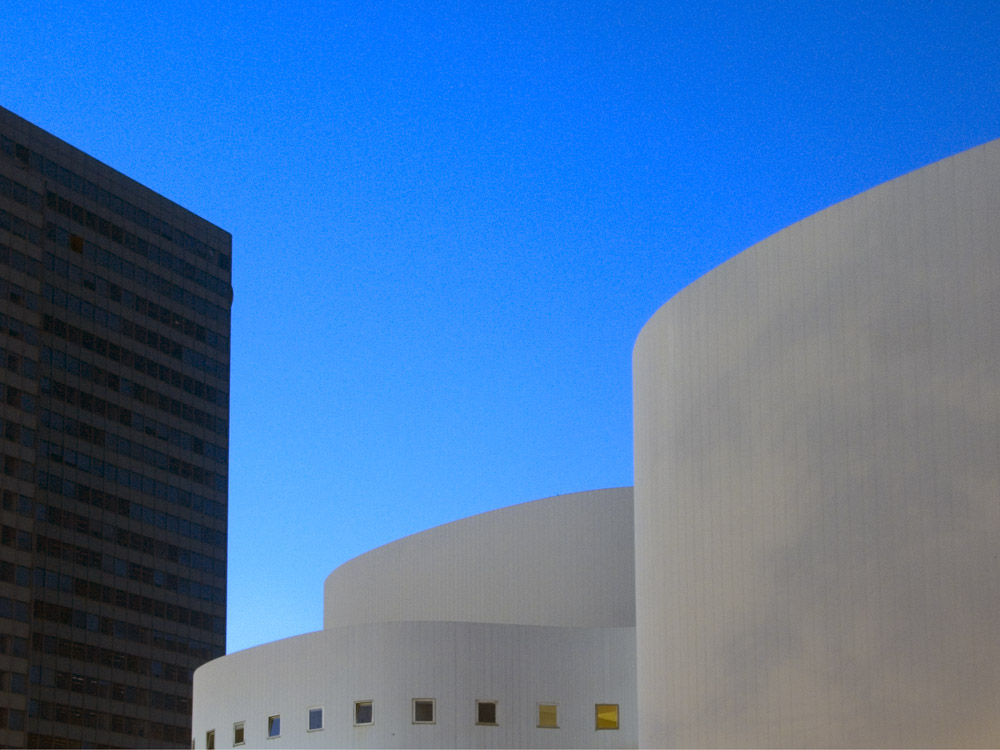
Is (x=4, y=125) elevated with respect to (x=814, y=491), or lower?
elevated

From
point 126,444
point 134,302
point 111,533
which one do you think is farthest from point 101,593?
point 134,302

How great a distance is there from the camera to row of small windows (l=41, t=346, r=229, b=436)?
126312 millimetres

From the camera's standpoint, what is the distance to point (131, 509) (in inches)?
5143

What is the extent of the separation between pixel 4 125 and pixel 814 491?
110744 mm

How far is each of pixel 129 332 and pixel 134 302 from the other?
3.20 metres

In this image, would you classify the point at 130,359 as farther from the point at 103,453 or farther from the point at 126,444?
the point at 103,453

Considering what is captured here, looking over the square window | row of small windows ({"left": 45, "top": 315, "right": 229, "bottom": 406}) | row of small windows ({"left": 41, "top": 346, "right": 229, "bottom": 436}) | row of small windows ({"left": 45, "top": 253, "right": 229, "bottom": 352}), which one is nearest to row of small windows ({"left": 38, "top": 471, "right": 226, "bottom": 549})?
row of small windows ({"left": 41, "top": 346, "right": 229, "bottom": 436})

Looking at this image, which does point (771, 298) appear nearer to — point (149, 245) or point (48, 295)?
point (48, 295)

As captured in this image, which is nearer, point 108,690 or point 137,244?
point 108,690

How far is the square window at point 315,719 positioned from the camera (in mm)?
38375

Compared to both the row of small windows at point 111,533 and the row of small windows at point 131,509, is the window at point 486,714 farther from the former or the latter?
the row of small windows at point 131,509

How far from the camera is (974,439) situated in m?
25.2

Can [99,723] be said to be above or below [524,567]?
below

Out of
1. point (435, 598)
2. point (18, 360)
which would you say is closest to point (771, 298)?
point (435, 598)
